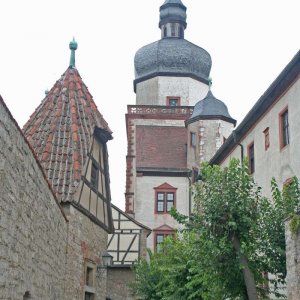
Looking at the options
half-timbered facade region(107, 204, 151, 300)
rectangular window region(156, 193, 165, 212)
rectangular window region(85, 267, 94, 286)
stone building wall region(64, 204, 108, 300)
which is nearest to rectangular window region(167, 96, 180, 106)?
rectangular window region(156, 193, 165, 212)

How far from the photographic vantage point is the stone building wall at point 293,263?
11.4m

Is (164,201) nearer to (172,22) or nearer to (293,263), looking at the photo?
(172,22)

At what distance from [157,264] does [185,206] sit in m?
18.5

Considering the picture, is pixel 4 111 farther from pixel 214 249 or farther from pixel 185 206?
pixel 185 206

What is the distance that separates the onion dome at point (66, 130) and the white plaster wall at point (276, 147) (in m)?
5.60

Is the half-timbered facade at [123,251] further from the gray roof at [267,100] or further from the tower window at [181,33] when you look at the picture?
the tower window at [181,33]

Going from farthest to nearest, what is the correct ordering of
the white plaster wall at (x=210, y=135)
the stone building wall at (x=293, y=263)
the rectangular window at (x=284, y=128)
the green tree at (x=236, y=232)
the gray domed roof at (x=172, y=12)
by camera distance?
the gray domed roof at (x=172, y=12) → the white plaster wall at (x=210, y=135) → the rectangular window at (x=284, y=128) → the green tree at (x=236, y=232) → the stone building wall at (x=293, y=263)

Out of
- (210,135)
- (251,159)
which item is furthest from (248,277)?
(210,135)

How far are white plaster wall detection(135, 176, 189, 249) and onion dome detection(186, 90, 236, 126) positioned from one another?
439 cm

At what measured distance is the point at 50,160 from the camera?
14906mm

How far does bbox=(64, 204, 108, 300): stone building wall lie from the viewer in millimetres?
13859

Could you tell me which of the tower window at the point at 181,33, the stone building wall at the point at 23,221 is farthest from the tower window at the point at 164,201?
the stone building wall at the point at 23,221

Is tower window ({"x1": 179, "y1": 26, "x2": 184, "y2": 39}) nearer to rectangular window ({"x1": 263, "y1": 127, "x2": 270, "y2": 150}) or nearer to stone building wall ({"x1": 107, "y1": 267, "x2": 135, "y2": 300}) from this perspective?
stone building wall ({"x1": 107, "y1": 267, "x2": 135, "y2": 300})

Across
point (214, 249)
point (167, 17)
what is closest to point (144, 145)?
point (167, 17)
